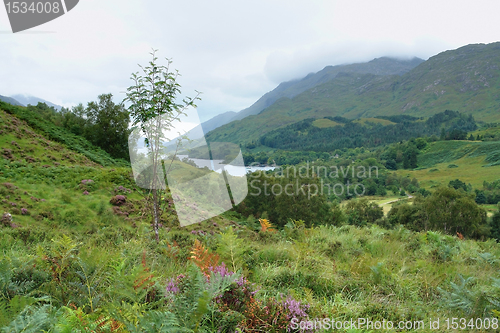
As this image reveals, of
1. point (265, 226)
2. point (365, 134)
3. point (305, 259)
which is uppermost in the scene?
point (305, 259)

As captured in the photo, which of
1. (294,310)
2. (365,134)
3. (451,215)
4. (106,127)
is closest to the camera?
(294,310)

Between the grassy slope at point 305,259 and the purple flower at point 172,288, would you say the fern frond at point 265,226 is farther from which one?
the purple flower at point 172,288

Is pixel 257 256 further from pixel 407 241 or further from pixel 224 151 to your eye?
pixel 224 151

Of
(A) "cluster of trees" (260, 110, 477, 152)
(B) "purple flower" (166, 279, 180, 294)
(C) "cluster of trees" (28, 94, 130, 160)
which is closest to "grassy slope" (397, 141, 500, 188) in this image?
(A) "cluster of trees" (260, 110, 477, 152)

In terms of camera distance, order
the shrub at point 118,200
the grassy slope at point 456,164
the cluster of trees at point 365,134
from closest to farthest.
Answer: the shrub at point 118,200 → the grassy slope at point 456,164 → the cluster of trees at point 365,134

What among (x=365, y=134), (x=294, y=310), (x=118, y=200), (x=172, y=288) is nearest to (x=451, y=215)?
(x=118, y=200)

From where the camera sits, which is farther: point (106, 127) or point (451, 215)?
point (451, 215)

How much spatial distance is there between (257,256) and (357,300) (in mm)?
1527

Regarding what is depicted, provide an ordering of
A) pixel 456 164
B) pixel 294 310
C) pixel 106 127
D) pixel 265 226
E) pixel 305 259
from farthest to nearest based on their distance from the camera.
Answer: pixel 456 164, pixel 106 127, pixel 265 226, pixel 305 259, pixel 294 310

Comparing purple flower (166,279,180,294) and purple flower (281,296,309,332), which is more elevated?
purple flower (166,279,180,294)

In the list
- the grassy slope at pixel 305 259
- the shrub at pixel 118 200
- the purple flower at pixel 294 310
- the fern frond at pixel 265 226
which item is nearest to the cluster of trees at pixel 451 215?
the fern frond at pixel 265 226

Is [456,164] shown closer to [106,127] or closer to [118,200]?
[106,127]

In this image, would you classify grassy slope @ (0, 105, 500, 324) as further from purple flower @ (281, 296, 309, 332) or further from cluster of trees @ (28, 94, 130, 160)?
cluster of trees @ (28, 94, 130, 160)

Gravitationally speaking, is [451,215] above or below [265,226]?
below
